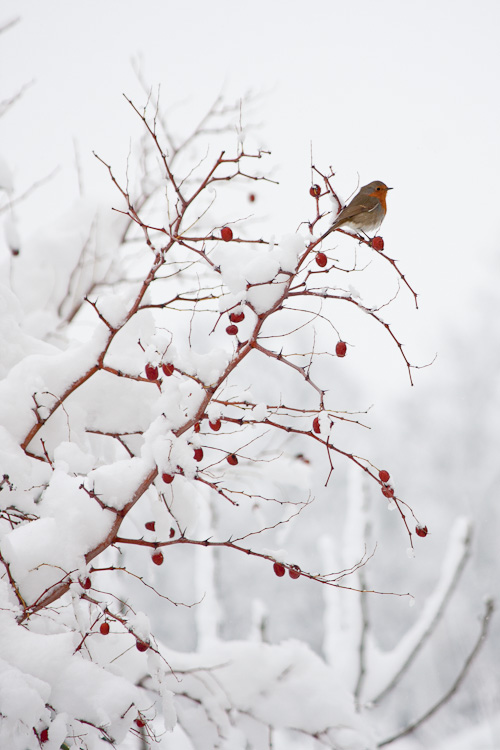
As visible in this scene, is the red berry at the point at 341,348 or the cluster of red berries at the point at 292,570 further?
the red berry at the point at 341,348

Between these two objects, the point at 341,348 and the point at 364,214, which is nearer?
the point at 341,348

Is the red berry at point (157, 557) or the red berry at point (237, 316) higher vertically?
the red berry at point (237, 316)

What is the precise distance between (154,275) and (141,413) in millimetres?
664

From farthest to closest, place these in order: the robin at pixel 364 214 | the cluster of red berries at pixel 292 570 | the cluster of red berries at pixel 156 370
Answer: the robin at pixel 364 214
the cluster of red berries at pixel 156 370
the cluster of red berries at pixel 292 570

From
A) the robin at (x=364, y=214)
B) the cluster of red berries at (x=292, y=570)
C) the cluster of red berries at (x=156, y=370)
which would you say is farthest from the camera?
the robin at (x=364, y=214)

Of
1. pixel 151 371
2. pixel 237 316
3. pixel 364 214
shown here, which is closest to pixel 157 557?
pixel 151 371

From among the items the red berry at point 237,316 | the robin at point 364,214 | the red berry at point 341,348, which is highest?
the robin at point 364,214

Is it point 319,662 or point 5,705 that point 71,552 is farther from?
point 319,662

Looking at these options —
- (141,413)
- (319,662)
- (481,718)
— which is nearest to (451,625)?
(481,718)

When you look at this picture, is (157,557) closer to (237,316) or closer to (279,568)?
(279,568)

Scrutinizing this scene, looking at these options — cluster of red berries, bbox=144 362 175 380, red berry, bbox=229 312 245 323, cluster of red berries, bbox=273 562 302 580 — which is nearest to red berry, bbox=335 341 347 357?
red berry, bbox=229 312 245 323

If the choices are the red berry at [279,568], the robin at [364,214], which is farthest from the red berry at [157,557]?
the robin at [364,214]

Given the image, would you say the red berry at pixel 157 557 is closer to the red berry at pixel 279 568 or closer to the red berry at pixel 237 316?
the red berry at pixel 279 568

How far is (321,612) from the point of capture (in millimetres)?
11242
